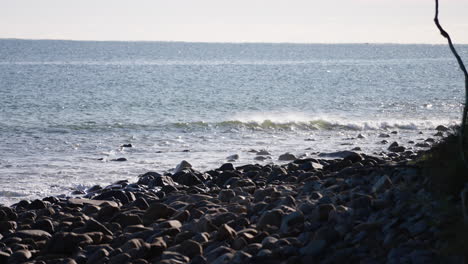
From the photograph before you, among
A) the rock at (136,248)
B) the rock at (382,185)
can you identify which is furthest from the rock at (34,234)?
the rock at (382,185)

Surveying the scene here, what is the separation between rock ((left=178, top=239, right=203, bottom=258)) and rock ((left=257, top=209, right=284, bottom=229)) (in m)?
0.82

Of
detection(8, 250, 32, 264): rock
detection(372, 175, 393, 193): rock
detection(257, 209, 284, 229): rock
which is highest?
detection(372, 175, 393, 193): rock

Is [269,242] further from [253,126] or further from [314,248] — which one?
[253,126]

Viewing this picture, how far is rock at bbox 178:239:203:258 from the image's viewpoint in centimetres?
681

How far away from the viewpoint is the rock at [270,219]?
739cm

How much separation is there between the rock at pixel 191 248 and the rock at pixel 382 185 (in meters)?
2.11

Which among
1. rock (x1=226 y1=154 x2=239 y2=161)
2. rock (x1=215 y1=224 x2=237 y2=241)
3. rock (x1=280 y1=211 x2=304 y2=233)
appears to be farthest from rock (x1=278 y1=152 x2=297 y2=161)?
rock (x1=215 y1=224 x2=237 y2=241)

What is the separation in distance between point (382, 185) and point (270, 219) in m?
1.33

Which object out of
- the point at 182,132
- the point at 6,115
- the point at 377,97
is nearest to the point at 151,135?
the point at 182,132

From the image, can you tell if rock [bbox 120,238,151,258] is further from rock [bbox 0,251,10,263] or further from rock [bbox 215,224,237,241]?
rock [bbox 0,251,10,263]

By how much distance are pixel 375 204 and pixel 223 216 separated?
1781 millimetres

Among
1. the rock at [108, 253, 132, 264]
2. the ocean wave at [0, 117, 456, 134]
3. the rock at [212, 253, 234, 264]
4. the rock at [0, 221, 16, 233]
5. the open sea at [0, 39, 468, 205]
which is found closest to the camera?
the rock at [212, 253, 234, 264]

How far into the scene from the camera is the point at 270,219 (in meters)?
7.45

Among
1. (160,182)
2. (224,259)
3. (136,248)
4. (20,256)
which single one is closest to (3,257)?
(20,256)
